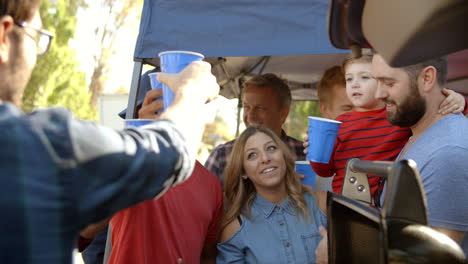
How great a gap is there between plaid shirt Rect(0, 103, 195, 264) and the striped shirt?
2.04m

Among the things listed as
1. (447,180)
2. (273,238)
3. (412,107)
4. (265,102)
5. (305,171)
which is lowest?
(273,238)

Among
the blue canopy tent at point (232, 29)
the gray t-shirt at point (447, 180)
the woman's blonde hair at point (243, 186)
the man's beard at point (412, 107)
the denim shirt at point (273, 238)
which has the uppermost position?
the blue canopy tent at point (232, 29)

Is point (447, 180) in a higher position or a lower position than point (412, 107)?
lower

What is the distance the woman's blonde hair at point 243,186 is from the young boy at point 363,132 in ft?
0.68

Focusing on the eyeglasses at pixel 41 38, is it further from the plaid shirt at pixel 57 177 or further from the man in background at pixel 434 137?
the man in background at pixel 434 137

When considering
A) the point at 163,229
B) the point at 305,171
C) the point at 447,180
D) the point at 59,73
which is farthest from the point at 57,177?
the point at 59,73

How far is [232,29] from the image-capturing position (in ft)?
9.64

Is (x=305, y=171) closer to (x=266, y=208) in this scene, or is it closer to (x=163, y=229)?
(x=266, y=208)

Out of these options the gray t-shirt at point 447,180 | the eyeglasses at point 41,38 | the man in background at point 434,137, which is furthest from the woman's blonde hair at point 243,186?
the eyeglasses at point 41,38

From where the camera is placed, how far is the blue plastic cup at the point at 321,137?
8.36ft

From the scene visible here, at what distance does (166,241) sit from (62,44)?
17828mm

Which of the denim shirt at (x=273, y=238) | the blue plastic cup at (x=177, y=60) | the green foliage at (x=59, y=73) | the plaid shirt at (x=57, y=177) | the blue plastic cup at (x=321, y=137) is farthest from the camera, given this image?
the green foliage at (x=59, y=73)

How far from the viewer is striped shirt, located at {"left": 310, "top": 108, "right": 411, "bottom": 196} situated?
2.87m

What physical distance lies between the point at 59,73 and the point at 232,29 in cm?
1637
